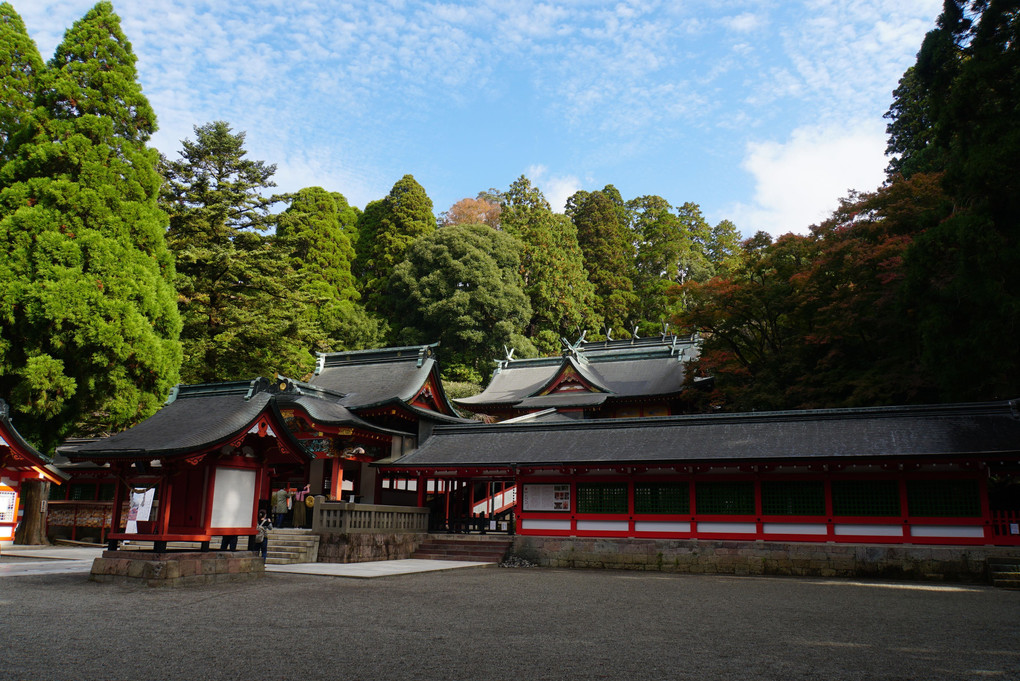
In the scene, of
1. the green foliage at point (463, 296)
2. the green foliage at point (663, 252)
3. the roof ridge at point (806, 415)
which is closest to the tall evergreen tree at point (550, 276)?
the green foliage at point (463, 296)

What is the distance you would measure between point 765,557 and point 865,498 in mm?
3013

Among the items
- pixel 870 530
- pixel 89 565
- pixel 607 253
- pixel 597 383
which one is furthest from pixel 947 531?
pixel 607 253

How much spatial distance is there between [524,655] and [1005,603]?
31.5 ft

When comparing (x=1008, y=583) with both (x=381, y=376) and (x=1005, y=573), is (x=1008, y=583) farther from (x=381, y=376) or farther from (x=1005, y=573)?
(x=381, y=376)

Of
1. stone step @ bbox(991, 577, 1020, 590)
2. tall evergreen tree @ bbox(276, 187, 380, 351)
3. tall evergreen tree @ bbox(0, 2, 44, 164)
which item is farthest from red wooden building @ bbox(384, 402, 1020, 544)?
tall evergreen tree @ bbox(276, 187, 380, 351)

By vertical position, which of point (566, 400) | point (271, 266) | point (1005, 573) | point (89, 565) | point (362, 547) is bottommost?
point (89, 565)

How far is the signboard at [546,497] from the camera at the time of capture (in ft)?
66.2

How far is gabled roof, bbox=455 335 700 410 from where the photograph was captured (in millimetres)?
32281

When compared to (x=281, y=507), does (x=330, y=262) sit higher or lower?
higher

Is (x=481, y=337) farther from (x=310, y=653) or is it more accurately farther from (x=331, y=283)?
(x=310, y=653)

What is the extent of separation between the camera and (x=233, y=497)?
13594 mm

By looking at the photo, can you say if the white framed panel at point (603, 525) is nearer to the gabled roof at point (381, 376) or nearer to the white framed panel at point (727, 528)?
the white framed panel at point (727, 528)

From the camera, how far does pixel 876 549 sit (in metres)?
16.2

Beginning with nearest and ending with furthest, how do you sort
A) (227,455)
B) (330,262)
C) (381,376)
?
(227,455), (381,376), (330,262)
